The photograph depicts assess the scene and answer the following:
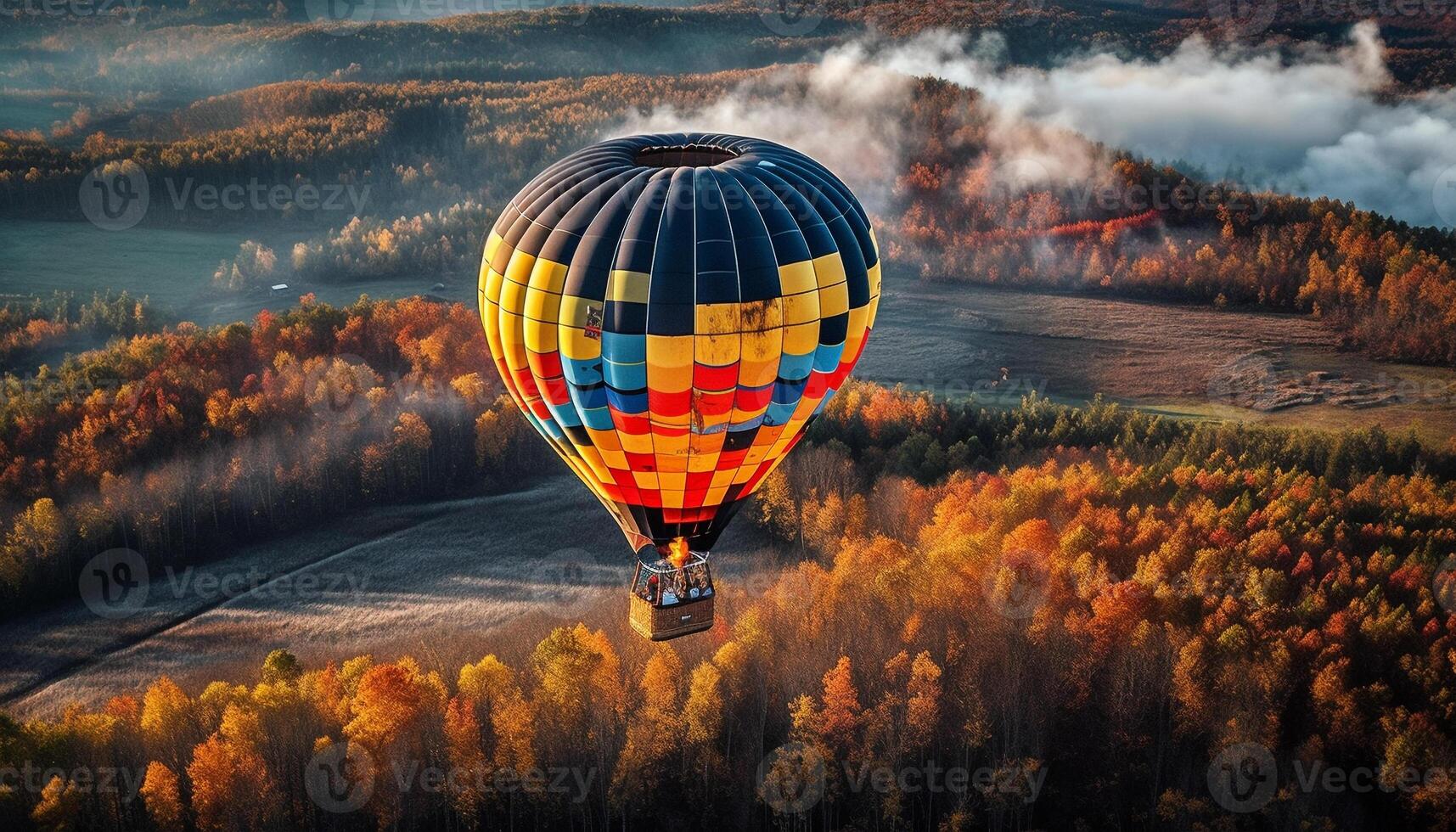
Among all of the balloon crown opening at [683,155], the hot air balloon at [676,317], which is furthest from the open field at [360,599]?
the balloon crown opening at [683,155]

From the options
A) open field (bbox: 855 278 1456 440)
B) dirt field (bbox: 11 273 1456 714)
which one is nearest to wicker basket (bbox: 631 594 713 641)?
dirt field (bbox: 11 273 1456 714)

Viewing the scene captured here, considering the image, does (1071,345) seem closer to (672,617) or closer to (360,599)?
(360,599)

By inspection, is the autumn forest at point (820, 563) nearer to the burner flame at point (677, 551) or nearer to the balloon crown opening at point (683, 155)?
the burner flame at point (677, 551)

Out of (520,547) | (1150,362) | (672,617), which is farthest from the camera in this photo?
(1150,362)

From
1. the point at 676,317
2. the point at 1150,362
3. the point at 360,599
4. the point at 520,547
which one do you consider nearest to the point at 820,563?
the point at 520,547

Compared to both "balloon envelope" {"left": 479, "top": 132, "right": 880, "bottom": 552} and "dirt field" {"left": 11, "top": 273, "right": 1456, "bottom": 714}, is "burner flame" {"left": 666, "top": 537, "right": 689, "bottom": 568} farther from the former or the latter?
"dirt field" {"left": 11, "top": 273, "right": 1456, "bottom": 714}

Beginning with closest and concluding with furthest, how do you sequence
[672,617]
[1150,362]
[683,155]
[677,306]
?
[677,306] → [672,617] → [683,155] → [1150,362]

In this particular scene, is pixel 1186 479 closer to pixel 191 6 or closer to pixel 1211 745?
pixel 1211 745
